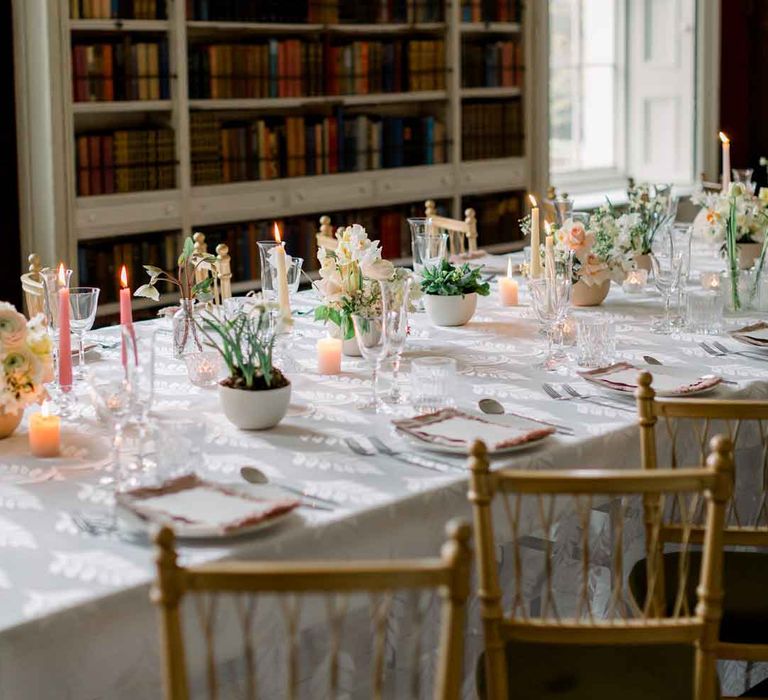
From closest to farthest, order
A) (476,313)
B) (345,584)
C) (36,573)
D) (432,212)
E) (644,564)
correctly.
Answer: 1. (345,584)
2. (36,573)
3. (644,564)
4. (476,313)
5. (432,212)

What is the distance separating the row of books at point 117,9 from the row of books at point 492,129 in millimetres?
1710

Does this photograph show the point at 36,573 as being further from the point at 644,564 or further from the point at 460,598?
the point at 644,564

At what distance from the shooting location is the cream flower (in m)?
2.13

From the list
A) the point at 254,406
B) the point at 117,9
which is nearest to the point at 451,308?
the point at 254,406

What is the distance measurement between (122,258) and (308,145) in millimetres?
984

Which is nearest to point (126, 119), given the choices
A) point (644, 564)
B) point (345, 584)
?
point (644, 564)

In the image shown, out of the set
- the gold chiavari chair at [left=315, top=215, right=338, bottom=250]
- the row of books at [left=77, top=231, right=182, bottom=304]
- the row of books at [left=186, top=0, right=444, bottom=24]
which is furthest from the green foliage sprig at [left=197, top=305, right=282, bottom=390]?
the row of books at [left=186, top=0, right=444, bottom=24]

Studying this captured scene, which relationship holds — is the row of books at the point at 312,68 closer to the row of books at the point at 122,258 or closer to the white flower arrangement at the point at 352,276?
the row of books at the point at 122,258

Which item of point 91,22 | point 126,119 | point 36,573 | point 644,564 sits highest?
point 91,22

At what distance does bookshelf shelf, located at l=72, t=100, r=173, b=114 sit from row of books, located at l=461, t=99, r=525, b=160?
5.38ft

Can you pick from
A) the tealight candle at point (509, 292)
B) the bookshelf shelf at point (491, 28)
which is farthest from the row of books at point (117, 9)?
the tealight candle at point (509, 292)

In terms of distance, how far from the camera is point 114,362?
2.76 metres

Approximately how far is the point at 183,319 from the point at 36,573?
3.98 ft

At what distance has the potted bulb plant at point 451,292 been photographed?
10.1 feet
